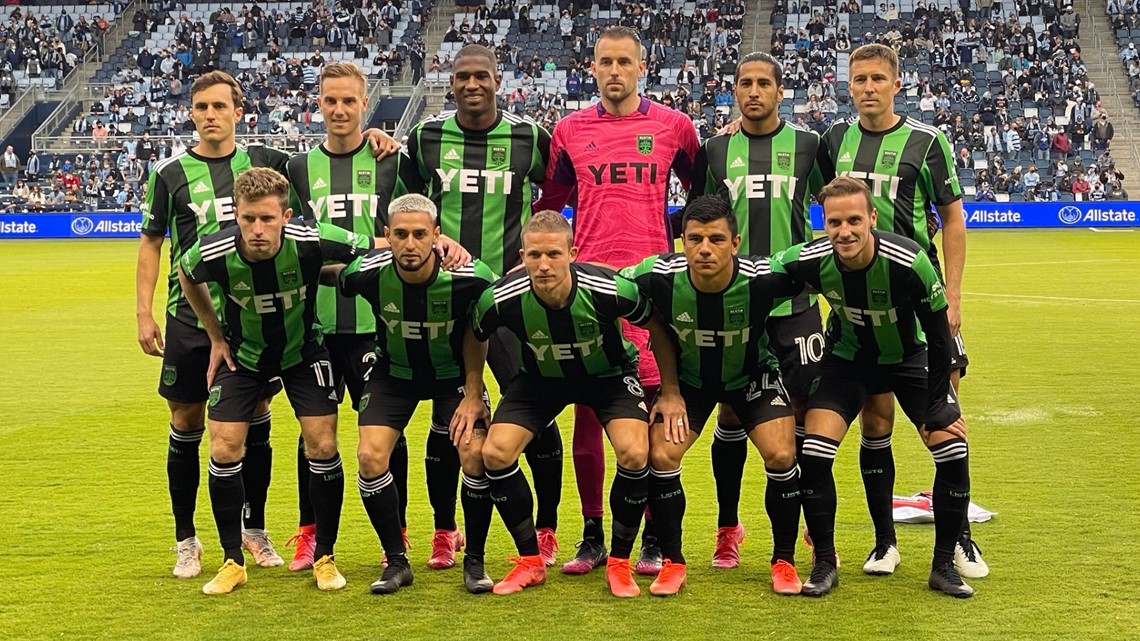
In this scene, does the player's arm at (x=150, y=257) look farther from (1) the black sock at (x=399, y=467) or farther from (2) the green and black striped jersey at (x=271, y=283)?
(1) the black sock at (x=399, y=467)

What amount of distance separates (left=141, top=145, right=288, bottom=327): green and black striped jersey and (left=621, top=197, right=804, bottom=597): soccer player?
5.88ft

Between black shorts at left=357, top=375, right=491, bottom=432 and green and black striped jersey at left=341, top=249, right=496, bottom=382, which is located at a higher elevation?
green and black striped jersey at left=341, top=249, right=496, bottom=382

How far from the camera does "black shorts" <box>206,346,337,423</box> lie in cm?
532

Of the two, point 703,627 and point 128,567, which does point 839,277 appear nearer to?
point 703,627

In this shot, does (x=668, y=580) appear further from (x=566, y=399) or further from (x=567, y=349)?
(x=567, y=349)

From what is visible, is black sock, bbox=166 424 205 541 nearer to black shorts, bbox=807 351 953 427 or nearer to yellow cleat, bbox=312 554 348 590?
yellow cleat, bbox=312 554 348 590

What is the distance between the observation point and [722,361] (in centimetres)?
525

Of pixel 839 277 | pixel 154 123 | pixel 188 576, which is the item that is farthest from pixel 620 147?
pixel 154 123

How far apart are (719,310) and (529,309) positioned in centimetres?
76

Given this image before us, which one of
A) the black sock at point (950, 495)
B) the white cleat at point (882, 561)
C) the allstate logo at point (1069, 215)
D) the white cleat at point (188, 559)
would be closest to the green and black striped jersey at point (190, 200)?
the white cleat at point (188, 559)

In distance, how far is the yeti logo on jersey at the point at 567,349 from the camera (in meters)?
5.26

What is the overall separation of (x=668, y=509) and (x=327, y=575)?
1.40 metres

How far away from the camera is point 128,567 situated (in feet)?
18.1

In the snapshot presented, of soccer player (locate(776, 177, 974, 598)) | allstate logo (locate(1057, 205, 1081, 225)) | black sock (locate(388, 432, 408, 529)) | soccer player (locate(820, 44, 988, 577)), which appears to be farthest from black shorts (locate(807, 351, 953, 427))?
allstate logo (locate(1057, 205, 1081, 225))
